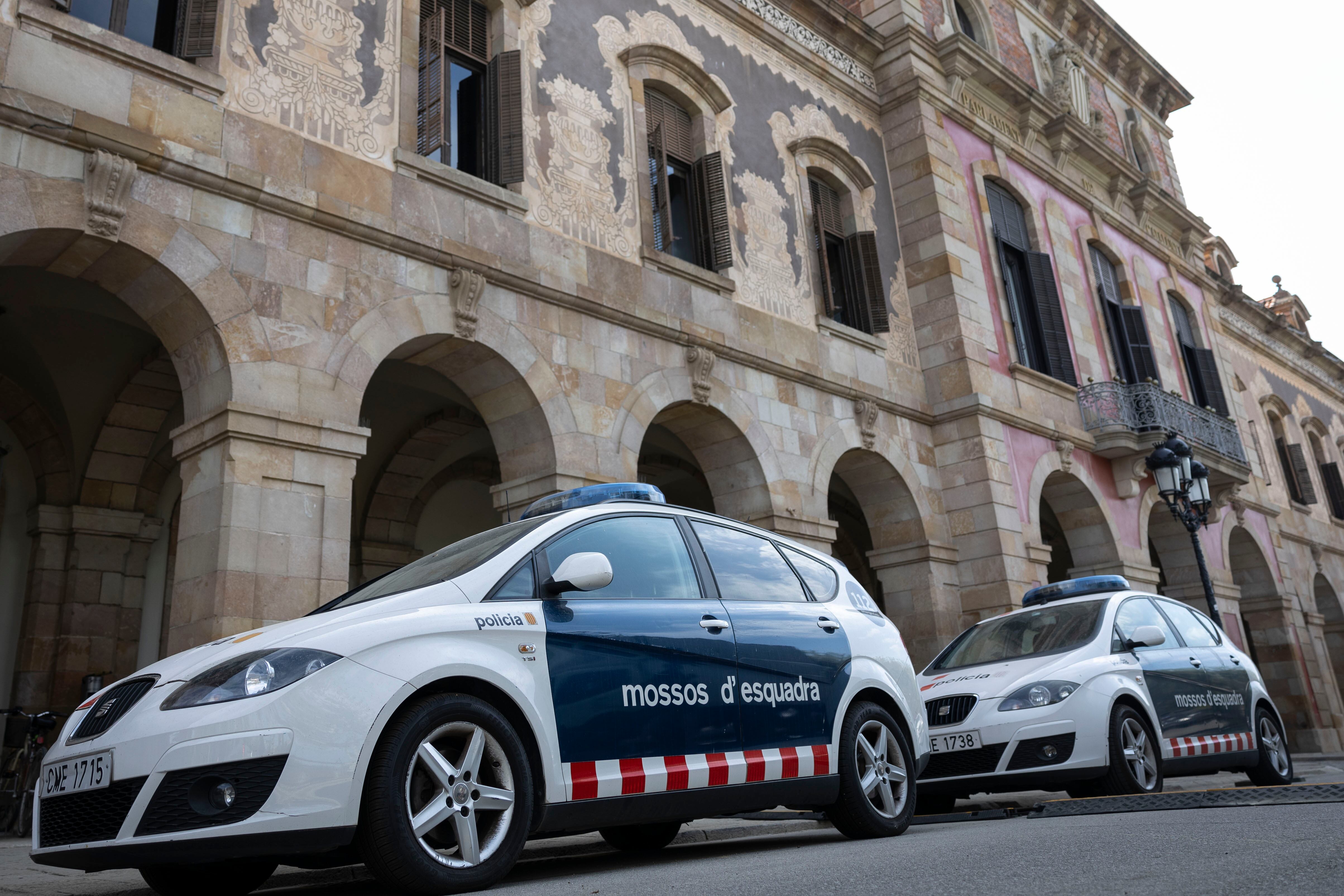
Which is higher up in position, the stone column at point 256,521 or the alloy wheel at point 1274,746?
the stone column at point 256,521

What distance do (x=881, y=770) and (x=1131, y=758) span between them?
122 inches

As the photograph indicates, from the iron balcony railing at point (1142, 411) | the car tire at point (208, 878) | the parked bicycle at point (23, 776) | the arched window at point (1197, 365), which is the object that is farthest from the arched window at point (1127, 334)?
the car tire at point (208, 878)

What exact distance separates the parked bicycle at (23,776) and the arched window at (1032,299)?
1519 centimetres

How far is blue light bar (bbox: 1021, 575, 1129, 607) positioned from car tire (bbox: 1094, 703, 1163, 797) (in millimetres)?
1694

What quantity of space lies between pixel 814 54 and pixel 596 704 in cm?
1413

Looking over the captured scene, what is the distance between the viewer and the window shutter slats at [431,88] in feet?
35.3

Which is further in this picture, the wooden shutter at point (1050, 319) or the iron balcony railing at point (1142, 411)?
the iron balcony railing at point (1142, 411)

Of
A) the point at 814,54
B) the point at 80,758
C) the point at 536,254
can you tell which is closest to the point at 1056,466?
the point at 814,54

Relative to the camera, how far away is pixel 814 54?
16547 millimetres

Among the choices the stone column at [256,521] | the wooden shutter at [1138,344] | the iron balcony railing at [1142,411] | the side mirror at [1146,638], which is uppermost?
the wooden shutter at [1138,344]

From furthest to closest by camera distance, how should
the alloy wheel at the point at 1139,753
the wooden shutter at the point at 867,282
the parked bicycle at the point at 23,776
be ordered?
Answer: the wooden shutter at the point at 867,282
the parked bicycle at the point at 23,776
the alloy wheel at the point at 1139,753

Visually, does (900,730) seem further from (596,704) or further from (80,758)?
(80,758)

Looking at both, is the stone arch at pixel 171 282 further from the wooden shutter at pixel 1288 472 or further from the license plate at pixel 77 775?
the wooden shutter at pixel 1288 472

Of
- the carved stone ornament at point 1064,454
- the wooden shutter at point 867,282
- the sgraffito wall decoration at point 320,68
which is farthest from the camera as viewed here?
the carved stone ornament at point 1064,454
